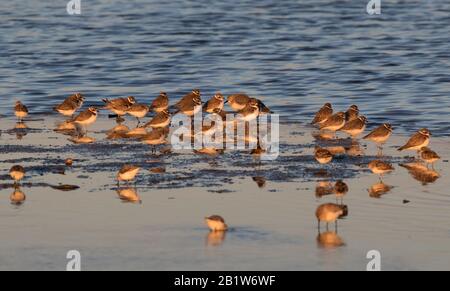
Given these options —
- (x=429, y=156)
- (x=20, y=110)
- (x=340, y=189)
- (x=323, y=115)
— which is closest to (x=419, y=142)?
(x=429, y=156)

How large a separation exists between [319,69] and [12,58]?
9812mm

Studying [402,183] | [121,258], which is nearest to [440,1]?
[402,183]

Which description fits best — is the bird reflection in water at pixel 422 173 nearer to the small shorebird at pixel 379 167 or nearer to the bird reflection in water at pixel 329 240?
the small shorebird at pixel 379 167

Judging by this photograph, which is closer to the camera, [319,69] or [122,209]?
[122,209]

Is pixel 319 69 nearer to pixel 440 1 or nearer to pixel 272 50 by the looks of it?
pixel 272 50

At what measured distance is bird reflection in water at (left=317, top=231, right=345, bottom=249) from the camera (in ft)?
47.8

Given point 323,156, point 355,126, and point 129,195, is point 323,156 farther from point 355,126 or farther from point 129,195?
point 129,195

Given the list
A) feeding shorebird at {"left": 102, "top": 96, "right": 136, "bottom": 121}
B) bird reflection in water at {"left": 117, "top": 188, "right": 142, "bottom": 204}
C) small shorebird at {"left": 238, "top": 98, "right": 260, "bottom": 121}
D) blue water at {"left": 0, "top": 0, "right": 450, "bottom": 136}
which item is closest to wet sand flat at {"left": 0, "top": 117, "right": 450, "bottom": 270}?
bird reflection in water at {"left": 117, "top": 188, "right": 142, "bottom": 204}

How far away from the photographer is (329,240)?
1482 centimetres

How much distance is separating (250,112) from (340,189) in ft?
25.1

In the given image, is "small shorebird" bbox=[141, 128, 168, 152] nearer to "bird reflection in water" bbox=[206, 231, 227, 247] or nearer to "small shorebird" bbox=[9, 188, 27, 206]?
"small shorebird" bbox=[9, 188, 27, 206]

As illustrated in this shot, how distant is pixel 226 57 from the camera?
3784 centimetres

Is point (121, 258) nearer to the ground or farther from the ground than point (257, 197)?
nearer to the ground

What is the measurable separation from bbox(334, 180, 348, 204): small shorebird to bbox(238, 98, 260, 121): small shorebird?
7.33 metres
